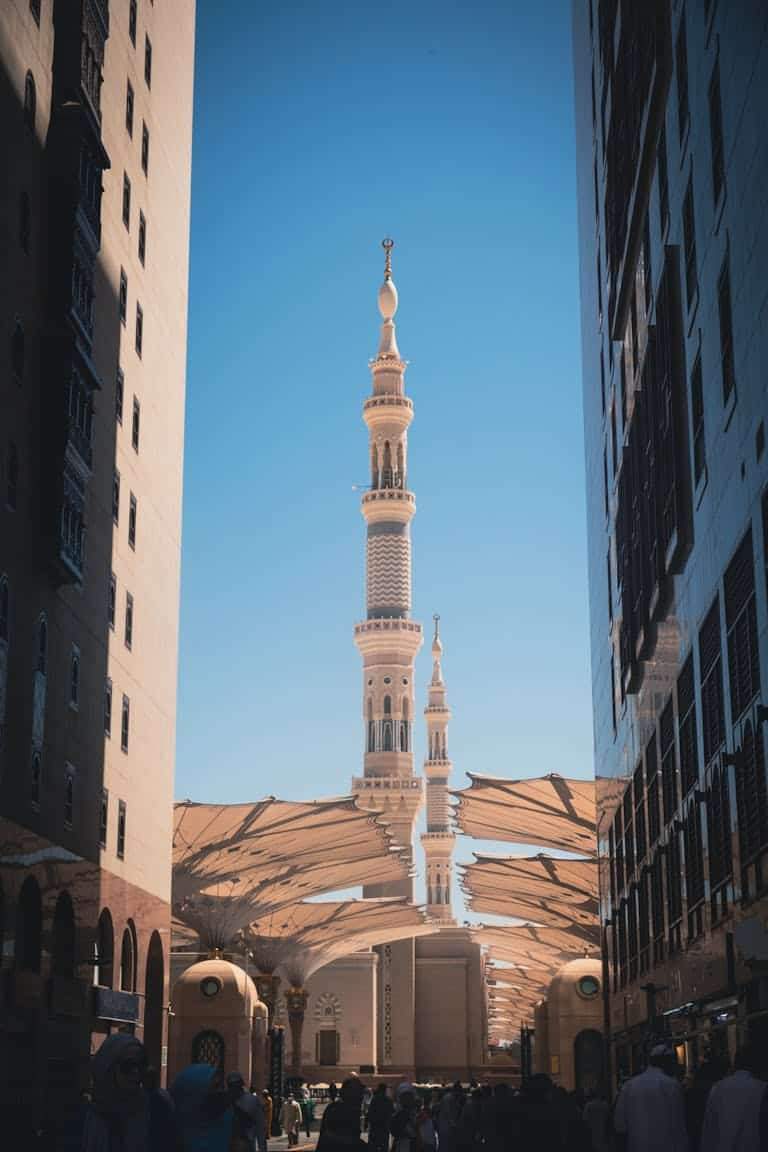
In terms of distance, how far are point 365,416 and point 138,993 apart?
8524 centimetres

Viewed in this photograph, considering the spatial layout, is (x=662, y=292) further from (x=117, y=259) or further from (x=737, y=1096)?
(x=737, y=1096)

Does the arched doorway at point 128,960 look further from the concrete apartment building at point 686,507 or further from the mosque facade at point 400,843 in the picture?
the mosque facade at point 400,843

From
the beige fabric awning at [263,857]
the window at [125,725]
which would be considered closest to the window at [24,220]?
the window at [125,725]

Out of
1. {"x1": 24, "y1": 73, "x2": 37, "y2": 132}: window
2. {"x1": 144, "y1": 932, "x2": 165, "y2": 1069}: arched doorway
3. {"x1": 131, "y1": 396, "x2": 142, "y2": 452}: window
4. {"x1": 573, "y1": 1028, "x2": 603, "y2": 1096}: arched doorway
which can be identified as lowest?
{"x1": 573, "y1": 1028, "x2": 603, "y2": 1096}: arched doorway

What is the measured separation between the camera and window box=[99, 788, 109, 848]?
34812 mm

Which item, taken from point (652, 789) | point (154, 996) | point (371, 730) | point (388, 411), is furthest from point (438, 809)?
point (652, 789)

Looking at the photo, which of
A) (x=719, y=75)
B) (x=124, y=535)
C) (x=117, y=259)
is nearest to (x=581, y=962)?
(x=124, y=535)

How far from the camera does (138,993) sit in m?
39.0

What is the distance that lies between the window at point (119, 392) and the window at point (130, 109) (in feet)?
19.2

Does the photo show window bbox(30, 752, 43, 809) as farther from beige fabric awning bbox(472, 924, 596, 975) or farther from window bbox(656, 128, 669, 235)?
beige fabric awning bbox(472, 924, 596, 975)

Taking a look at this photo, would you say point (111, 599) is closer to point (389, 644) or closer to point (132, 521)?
point (132, 521)

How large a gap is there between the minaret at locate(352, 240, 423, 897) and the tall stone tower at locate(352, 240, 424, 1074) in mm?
69

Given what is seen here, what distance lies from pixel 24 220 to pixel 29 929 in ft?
41.4

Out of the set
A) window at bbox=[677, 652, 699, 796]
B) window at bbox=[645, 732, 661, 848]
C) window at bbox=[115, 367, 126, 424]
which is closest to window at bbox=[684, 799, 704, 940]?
window at bbox=[677, 652, 699, 796]
